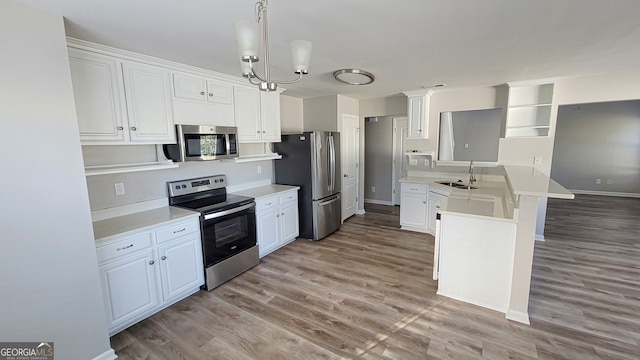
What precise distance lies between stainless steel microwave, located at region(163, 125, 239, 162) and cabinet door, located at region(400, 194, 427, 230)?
293cm

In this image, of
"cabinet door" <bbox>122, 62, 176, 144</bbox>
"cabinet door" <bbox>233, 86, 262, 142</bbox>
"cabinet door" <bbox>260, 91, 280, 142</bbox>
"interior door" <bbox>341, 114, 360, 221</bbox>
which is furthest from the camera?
"interior door" <bbox>341, 114, 360, 221</bbox>

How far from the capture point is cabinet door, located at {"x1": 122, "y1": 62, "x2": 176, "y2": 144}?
2.37 m

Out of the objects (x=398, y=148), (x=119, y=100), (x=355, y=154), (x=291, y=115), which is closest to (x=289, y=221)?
(x=291, y=115)

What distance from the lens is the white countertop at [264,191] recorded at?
3.53 metres

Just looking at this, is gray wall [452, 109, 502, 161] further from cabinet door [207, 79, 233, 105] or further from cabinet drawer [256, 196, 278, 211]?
cabinet door [207, 79, 233, 105]

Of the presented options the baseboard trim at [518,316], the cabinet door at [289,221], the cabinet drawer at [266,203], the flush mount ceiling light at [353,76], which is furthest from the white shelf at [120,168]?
the baseboard trim at [518,316]

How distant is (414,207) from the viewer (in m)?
4.51

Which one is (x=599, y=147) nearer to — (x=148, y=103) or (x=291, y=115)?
(x=291, y=115)

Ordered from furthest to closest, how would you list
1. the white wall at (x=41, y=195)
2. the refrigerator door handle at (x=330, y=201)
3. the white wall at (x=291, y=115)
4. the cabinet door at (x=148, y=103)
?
the white wall at (x=291, y=115), the refrigerator door handle at (x=330, y=201), the cabinet door at (x=148, y=103), the white wall at (x=41, y=195)

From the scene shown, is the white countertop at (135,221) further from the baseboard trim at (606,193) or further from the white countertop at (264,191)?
the baseboard trim at (606,193)

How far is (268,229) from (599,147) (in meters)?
8.71

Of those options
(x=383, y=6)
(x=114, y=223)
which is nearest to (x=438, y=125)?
(x=383, y=6)

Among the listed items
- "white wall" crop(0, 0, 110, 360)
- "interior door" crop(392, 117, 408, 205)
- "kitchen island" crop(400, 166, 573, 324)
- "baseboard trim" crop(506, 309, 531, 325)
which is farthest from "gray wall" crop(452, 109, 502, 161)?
"white wall" crop(0, 0, 110, 360)

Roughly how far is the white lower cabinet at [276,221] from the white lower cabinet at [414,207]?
1.87 meters
